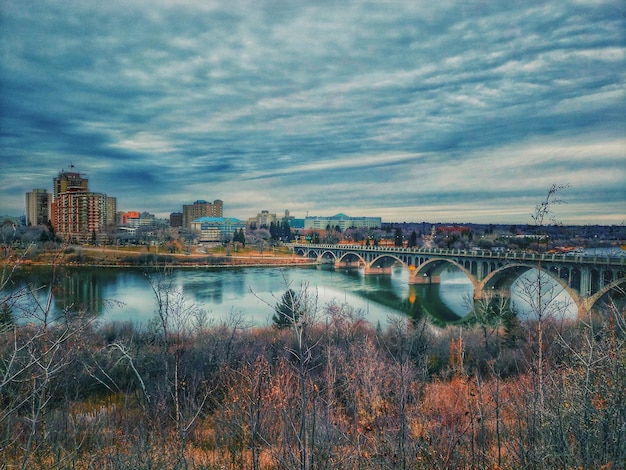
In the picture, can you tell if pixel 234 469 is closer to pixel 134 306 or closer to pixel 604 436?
pixel 604 436

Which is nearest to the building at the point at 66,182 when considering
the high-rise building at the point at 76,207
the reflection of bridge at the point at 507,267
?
the high-rise building at the point at 76,207

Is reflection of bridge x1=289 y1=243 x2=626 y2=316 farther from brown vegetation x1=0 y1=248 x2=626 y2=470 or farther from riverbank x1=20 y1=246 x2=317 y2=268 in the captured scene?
riverbank x1=20 y1=246 x2=317 y2=268

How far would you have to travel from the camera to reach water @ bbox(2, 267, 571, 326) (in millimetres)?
25047

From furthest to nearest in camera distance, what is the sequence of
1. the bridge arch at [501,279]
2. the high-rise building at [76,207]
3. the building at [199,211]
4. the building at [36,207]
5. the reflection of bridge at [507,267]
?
the building at [199,211]
the high-rise building at [76,207]
the building at [36,207]
the bridge arch at [501,279]
the reflection of bridge at [507,267]

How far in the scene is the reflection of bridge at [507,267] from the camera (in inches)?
916

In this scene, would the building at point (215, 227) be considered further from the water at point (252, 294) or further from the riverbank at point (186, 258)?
the water at point (252, 294)

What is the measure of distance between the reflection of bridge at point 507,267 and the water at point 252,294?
1662mm

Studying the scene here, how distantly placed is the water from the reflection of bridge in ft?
5.45

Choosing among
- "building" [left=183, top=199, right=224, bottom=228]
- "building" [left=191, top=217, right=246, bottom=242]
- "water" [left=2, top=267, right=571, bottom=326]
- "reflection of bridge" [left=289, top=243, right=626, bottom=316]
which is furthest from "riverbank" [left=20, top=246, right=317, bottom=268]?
"building" [left=183, top=199, right=224, bottom=228]

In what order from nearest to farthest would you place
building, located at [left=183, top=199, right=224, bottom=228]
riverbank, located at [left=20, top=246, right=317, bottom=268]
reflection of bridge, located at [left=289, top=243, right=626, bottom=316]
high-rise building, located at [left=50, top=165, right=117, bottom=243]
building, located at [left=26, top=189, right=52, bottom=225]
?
reflection of bridge, located at [left=289, top=243, right=626, bottom=316]
riverbank, located at [left=20, top=246, right=317, bottom=268]
building, located at [left=26, top=189, right=52, bottom=225]
high-rise building, located at [left=50, top=165, right=117, bottom=243]
building, located at [left=183, top=199, right=224, bottom=228]

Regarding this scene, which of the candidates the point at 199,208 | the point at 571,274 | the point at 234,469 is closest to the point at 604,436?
the point at 234,469

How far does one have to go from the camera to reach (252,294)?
87.1ft

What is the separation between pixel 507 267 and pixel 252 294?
1704 cm

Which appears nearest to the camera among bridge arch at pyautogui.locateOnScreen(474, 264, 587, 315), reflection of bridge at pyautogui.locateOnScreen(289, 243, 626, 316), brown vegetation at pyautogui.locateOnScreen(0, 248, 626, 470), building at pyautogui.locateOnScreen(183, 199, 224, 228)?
brown vegetation at pyautogui.locateOnScreen(0, 248, 626, 470)
